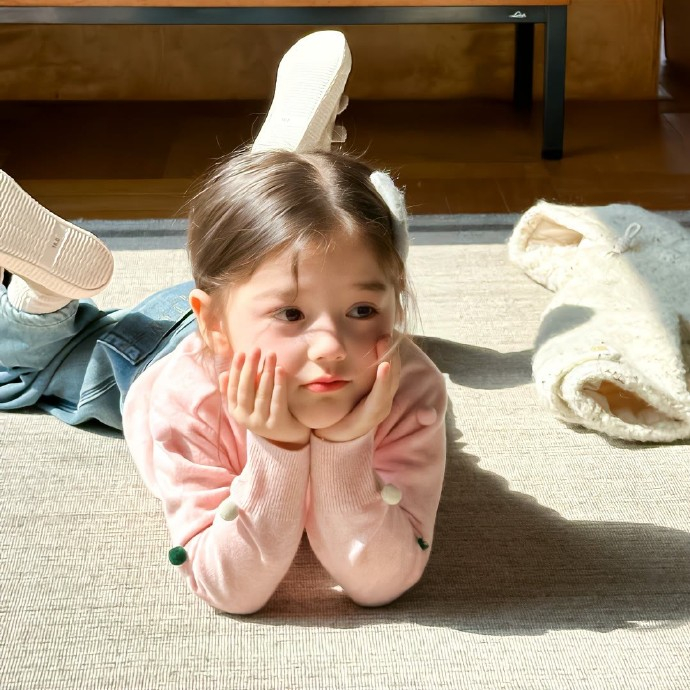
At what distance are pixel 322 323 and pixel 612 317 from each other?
64cm

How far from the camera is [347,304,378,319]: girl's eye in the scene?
90 cm

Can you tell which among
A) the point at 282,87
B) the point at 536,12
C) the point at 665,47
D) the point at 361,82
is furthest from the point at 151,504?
the point at 665,47

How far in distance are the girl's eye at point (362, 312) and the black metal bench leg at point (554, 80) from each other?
1.51 m

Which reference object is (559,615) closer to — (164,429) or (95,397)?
(164,429)

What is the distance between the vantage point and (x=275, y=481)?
0.90m

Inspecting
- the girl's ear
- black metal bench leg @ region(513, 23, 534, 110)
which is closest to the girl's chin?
the girl's ear

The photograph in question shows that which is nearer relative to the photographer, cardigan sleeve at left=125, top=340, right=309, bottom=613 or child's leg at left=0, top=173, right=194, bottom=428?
cardigan sleeve at left=125, top=340, right=309, bottom=613

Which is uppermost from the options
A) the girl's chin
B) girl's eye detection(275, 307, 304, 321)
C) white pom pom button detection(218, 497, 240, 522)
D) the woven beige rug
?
girl's eye detection(275, 307, 304, 321)

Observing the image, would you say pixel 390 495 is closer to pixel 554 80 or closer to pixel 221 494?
pixel 221 494

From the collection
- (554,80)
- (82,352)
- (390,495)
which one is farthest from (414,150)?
(390,495)

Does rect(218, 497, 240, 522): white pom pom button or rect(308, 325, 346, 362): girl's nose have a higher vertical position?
rect(308, 325, 346, 362): girl's nose

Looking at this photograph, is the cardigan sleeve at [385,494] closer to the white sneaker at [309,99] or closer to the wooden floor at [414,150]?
the white sneaker at [309,99]

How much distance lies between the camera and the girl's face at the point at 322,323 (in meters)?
0.88

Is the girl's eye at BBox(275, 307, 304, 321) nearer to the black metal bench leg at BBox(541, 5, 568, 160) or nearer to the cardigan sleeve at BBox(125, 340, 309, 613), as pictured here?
the cardigan sleeve at BBox(125, 340, 309, 613)
